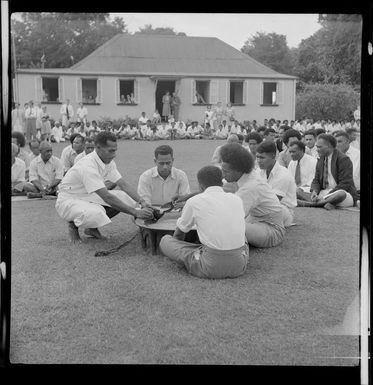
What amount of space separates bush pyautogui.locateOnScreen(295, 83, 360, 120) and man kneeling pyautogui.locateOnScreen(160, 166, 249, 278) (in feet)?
3.16

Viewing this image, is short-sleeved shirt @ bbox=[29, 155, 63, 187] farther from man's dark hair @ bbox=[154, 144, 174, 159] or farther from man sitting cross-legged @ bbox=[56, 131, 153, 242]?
man's dark hair @ bbox=[154, 144, 174, 159]

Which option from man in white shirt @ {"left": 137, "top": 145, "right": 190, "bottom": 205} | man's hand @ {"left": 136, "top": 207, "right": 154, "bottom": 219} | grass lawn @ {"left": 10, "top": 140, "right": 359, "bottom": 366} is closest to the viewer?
grass lawn @ {"left": 10, "top": 140, "right": 359, "bottom": 366}

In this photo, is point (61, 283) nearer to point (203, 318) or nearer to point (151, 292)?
point (151, 292)

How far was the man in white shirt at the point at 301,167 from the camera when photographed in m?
6.52

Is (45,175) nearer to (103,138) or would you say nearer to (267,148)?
(103,138)

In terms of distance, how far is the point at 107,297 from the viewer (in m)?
4.21

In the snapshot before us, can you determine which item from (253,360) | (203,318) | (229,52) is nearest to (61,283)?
(203,318)

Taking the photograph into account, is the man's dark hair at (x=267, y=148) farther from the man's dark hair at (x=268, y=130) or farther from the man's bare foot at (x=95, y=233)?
the man's bare foot at (x=95, y=233)

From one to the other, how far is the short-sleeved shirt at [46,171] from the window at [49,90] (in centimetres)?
257

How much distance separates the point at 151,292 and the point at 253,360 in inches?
51.3

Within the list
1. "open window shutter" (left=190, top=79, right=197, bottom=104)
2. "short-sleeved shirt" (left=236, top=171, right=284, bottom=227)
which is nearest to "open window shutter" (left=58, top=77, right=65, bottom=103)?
"open window shutter" (left=190, top=79, right=197, bottom=104)

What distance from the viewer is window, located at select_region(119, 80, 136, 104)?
3900 mm

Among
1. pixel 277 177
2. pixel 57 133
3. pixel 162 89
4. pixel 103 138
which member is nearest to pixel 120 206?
pixel 103 138

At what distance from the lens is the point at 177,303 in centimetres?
411
